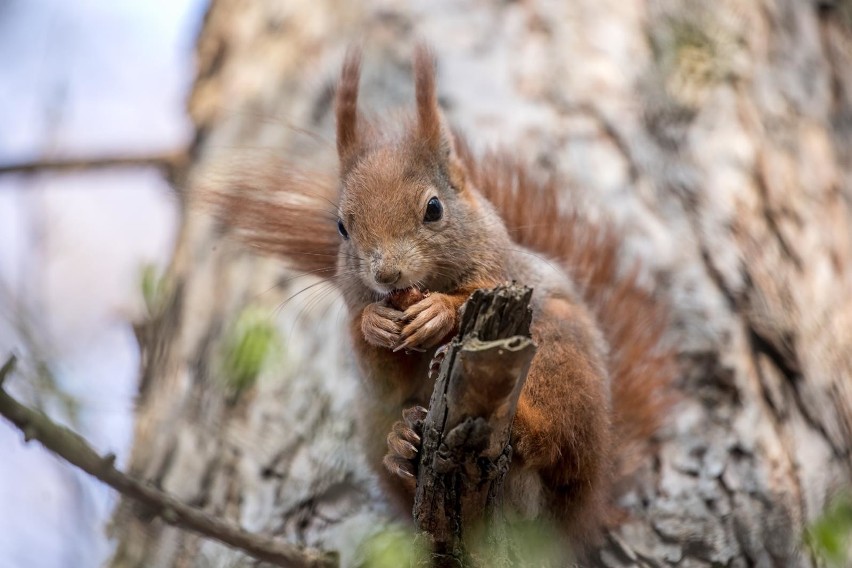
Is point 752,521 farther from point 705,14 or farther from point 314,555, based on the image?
point 705,14

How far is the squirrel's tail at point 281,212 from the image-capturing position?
1958 mm

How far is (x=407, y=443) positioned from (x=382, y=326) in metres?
0.22

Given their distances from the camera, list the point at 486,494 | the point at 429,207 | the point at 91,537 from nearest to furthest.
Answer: the point at 91,537, the point at 486,494, the point at 429,207


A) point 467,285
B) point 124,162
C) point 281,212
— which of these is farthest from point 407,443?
point 124,162

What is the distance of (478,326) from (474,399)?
0.11 metres

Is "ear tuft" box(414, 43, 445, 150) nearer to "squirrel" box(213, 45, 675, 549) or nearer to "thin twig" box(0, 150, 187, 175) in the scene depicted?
"squirrel" box(213, 45, 675, 549)

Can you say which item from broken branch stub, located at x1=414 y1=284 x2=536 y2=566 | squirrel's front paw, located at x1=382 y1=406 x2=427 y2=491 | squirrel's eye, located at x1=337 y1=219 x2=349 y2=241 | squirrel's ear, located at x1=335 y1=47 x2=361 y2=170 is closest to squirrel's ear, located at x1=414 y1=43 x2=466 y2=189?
squirrel's ear, located at x1=335 y1=47 x2=361 y2=170

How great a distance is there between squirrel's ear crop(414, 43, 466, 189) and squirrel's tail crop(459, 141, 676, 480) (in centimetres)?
18

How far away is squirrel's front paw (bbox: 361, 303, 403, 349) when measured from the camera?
5.26 feet

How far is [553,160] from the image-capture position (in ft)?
7.44

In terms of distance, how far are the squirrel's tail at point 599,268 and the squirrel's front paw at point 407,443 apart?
0.57 m

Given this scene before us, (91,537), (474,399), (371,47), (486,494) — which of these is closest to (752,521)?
(486,494)

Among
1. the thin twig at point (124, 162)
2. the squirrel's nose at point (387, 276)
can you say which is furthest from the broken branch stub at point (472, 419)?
the thin twig at point (124, 162)

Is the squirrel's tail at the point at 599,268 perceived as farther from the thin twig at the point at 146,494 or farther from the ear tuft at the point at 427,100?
the thin twig at the point at 146,494
